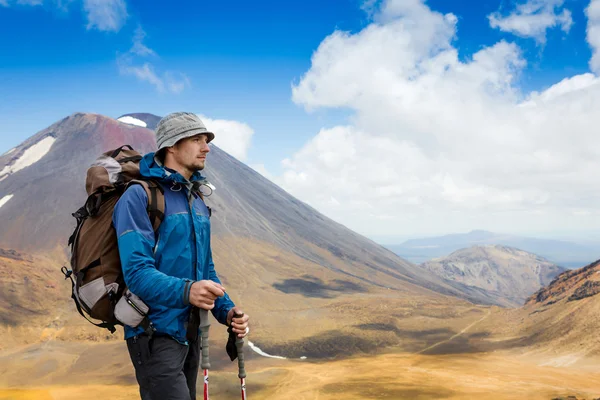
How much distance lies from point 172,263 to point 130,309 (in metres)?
0.32

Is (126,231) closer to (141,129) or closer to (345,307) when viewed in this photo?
(345,307)

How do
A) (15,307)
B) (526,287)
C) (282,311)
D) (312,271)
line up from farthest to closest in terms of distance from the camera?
1. (526,287)
2. (312,271)
3. (282,311)
4. (15,307)

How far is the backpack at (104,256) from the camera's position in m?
2.55

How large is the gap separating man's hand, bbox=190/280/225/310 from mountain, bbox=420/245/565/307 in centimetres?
9191

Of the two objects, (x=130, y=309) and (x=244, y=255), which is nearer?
(x=130, y=309)

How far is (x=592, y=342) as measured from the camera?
707 inches

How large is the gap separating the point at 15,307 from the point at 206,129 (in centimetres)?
2518

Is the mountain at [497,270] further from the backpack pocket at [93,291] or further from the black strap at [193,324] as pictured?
the backpack pocket at [93,291]

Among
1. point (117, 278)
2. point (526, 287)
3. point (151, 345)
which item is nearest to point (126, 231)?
point (117, 278)

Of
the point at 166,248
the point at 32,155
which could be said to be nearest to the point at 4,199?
the point at 32,155

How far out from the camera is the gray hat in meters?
2.86

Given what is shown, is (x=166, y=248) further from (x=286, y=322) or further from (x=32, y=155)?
(x=32, y=155)

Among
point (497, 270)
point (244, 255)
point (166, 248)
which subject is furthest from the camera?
point (497, 270)

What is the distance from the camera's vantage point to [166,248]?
106 inches
